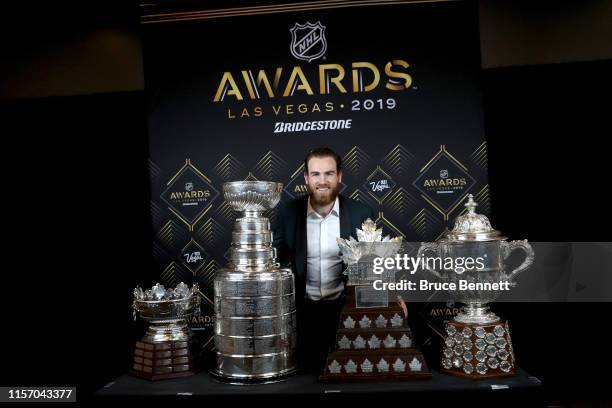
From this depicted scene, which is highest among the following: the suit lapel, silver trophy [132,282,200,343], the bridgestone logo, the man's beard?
the bridgestone logo

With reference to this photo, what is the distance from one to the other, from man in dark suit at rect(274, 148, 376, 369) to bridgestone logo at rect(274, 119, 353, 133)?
0.57ft

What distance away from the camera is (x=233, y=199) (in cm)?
237

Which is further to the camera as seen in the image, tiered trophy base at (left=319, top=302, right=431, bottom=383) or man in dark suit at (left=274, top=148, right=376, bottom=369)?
man in dark suit at (left=274, top=148, right=376, bottom=369)

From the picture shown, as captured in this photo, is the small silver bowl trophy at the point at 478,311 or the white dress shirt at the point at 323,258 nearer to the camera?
the small silver bowl trophy at the point at 478,311

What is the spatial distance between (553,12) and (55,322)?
4.21m

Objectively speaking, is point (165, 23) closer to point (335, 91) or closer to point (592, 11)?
point (335, 91)

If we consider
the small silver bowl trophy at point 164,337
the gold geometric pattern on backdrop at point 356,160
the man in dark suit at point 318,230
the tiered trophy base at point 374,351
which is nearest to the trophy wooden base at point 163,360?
the small silver bowl trophy at point 164,337

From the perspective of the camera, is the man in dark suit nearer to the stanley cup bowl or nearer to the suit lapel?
the suit lapel

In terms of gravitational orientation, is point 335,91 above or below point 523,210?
above

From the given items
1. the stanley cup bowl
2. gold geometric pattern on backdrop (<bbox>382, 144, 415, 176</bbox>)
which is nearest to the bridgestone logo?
gold geometric pattern on backdrop (<bbox>382, 144, 415, 176</bbox>)

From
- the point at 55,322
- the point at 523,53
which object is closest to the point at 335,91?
the point at 523,53

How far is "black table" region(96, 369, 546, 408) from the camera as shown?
212cm

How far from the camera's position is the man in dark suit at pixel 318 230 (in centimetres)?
306

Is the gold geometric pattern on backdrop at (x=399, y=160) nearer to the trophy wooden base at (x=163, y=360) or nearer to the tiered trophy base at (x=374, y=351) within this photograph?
the tiered trophy base at (x=374, y=351)
